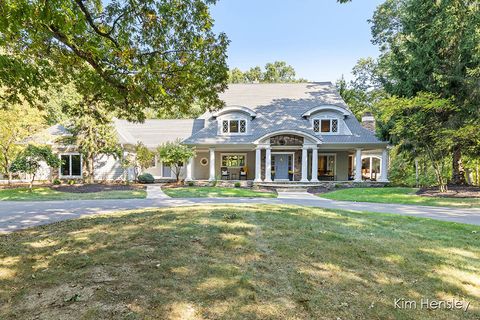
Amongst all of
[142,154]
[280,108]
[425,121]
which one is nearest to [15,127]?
[142,154]

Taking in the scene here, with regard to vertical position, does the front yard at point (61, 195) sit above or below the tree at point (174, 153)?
below

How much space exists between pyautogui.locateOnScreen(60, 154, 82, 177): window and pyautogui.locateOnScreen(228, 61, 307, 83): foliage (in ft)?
98.0

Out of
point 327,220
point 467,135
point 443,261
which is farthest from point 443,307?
point 467,135

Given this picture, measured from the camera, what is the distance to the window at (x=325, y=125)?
22203 millimetres

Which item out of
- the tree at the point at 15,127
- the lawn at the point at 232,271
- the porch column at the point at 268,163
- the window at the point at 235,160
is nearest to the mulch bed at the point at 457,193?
the porch column at the point at 268,163

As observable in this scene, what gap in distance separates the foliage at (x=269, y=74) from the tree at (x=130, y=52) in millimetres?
40433

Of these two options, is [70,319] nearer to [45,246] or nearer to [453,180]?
[45,246]

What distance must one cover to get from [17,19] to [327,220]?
731cm

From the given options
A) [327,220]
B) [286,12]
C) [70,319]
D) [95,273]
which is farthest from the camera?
[286,12]

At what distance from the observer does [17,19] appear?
14.8 feet

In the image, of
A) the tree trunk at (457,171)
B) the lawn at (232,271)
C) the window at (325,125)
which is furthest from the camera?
the window at (325,125)

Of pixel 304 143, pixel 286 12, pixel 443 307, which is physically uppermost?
pixel 286 12

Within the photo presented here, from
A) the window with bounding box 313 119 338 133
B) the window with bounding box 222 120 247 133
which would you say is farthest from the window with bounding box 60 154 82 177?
the window with bounding box 313 119 338 133

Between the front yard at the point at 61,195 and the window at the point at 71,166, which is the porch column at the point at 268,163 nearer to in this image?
the front yard at the point at 61,195
